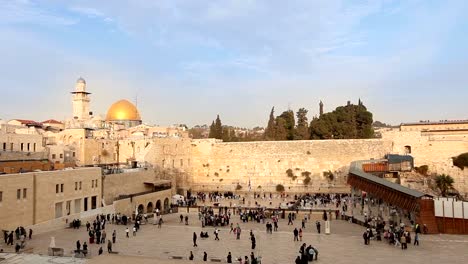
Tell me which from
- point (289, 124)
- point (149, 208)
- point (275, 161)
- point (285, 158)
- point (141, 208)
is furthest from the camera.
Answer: point (289, 124)

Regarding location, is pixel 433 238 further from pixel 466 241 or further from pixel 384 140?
pixel 384 140

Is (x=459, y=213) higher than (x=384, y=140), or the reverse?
(x=384, y=140)

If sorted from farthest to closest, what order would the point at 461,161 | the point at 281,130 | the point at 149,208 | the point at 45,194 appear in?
the point at 281,130 → the point at 461,161 → the point at 149,208 → the point at 45,194

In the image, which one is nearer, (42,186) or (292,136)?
(42,186)

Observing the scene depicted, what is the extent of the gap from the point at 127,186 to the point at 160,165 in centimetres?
863

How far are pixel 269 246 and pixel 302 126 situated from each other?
3160 centimetres

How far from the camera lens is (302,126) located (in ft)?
153

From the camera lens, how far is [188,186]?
4106 centimetres

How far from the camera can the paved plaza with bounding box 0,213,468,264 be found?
531 inches

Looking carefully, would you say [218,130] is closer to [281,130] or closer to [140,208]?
[281,130]

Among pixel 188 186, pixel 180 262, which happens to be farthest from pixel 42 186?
pixel 188 186

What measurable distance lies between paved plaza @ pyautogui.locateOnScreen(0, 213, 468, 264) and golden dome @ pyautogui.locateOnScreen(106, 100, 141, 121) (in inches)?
1253

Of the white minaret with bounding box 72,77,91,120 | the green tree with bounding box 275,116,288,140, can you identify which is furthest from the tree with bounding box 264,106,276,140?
the white minaret with bounding box 72,77,91,120

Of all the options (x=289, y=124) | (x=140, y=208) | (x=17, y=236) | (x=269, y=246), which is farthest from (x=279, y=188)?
(x=17, y=236)
